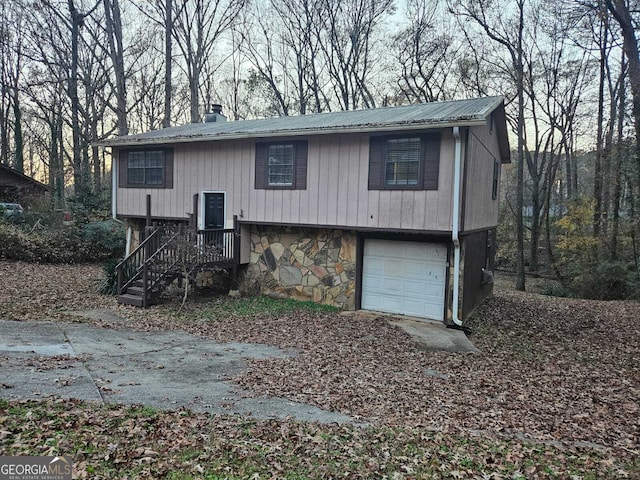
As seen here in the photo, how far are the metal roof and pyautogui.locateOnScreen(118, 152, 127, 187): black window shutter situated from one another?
0.51 m

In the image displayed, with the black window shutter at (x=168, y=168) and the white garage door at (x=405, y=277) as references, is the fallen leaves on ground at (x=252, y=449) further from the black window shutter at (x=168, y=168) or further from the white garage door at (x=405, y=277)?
the black window shutter at (x=168, y=168)

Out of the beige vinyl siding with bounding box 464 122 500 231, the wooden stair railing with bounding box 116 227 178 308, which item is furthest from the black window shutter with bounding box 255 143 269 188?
the beige vinyl siding with bounding box 464 122 500 231

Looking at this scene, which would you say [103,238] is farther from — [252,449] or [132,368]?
[252,449]

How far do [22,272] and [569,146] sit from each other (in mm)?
24591

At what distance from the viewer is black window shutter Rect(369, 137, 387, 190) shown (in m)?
9.23

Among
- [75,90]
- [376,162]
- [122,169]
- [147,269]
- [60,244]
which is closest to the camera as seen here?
[376,162]

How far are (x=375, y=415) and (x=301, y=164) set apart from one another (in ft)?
21.8

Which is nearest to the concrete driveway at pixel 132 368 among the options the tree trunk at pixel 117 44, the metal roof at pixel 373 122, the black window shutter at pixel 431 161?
the black window shutter at pixel 431 161

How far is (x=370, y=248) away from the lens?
404 inches

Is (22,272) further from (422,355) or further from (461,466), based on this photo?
(461,466)

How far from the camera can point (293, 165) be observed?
407 inches

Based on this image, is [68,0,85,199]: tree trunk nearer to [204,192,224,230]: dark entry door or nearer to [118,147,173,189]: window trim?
[118,147,173,189]: window trim

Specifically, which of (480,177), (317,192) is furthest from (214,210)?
(480,177)

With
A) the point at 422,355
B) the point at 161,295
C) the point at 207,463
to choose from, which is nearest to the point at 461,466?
the point at 207,463
